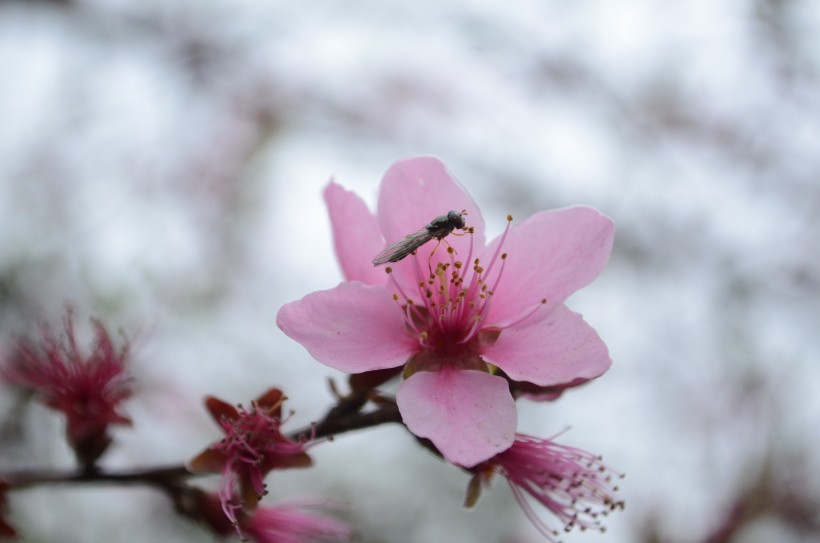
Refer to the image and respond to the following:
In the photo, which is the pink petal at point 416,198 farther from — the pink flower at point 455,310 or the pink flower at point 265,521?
the pink flower at point 265,521

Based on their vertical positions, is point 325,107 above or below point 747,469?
above

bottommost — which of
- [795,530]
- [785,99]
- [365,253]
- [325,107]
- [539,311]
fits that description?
[795,530]

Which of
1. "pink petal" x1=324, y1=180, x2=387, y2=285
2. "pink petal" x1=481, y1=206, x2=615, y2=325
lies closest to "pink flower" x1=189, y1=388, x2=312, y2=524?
"pink petal" x1=324, y1=180, x2=387, y2=285

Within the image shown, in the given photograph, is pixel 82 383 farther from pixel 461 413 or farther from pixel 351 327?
pixel 461 413

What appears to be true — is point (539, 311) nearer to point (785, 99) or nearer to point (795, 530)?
point (795, 530)

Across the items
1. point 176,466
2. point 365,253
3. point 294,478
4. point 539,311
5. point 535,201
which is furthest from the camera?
point 535,201

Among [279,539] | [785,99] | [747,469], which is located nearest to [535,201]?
[785,99]

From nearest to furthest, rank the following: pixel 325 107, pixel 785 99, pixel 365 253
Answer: pixel 365 253, pixel 785 99, pixel 325 107

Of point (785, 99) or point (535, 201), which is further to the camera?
point (535, 201)
